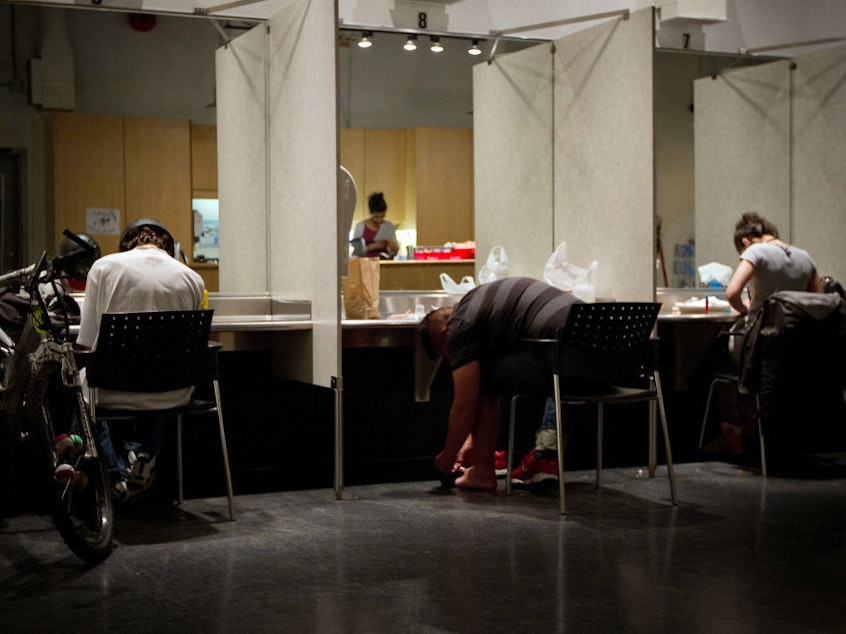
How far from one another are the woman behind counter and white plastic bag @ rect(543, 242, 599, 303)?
85 cm

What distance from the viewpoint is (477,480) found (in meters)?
4.72

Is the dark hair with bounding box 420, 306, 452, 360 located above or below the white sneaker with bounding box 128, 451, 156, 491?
above

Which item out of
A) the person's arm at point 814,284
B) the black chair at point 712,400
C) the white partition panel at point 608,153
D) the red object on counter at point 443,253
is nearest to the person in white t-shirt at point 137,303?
the red object on counter at point 443,253

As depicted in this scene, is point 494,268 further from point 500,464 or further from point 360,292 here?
point 500,464

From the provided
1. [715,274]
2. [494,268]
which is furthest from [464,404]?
[715,274]

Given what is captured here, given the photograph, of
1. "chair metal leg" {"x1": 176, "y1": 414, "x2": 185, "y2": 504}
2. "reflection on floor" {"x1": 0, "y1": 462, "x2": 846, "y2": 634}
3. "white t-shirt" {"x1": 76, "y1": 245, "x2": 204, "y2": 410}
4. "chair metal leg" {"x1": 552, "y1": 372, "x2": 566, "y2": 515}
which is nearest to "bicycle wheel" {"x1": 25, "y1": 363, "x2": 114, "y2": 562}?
"reflection on floor" {"x1": 0, "y1": 462, "x2": 846, "y2": 634}

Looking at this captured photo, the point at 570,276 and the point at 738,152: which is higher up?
the point at 738,152

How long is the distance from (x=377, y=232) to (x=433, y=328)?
1.45 metres

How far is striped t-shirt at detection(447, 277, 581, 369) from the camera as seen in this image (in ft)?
14.3

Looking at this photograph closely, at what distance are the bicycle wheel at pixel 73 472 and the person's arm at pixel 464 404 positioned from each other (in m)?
1.42

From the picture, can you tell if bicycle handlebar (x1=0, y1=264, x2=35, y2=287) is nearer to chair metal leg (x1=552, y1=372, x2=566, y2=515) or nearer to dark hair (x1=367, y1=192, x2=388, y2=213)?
chair metal leg (x1=552, y1=372, x2=566, y2=515)

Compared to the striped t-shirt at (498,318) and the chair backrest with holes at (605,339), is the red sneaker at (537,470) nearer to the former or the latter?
the chair backrest with holes at (605,339)

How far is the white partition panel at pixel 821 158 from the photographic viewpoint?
640 cm

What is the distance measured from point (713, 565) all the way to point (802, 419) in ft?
5.66
